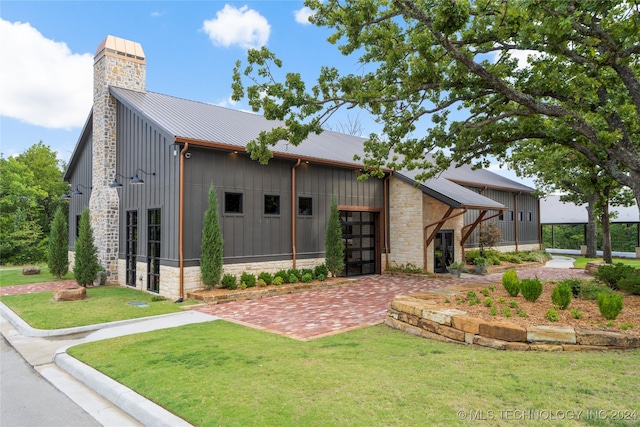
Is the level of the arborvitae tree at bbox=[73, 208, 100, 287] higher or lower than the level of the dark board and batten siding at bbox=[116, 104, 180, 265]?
lower

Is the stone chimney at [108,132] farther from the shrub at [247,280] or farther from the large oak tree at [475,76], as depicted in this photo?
the large oak tree at [475,76]

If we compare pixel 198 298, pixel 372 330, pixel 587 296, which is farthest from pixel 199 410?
pixel 587 296

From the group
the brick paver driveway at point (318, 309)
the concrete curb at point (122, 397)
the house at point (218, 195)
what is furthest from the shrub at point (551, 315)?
the house at point (218, 195)

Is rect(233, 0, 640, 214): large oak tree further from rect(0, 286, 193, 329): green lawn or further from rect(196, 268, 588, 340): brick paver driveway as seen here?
rect(0, 286, 193, 329): green lawn

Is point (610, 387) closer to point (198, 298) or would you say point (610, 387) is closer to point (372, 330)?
point (372, 330)

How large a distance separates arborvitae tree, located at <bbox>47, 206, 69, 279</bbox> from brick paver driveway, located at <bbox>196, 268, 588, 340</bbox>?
857 centimetres

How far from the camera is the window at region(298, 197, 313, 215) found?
14.4 meters

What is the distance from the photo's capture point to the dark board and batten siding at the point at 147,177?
11562 millimetres

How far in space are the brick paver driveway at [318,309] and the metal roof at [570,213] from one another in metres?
21.9

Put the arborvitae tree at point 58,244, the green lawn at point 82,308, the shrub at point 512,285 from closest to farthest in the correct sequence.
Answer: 1. the shrub at point 512,285
2. the green lawn at point 82,308
3. the arborvitae tree at point 58,244

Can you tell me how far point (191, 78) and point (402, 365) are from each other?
20261mm

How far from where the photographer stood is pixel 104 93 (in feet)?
48.6

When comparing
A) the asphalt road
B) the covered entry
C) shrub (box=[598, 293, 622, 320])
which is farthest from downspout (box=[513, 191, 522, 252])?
the asphalt road

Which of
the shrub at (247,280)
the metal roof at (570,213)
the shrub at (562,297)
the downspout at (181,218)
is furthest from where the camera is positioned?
the metal roof at (570,213)
